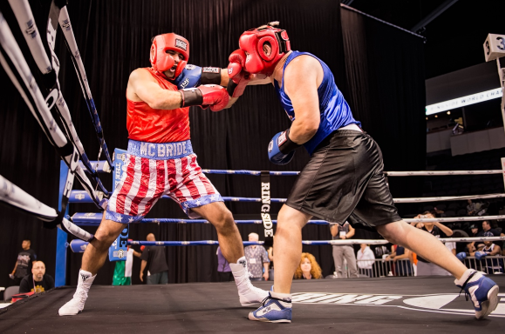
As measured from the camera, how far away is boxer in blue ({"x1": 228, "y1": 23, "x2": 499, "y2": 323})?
1.57 meters

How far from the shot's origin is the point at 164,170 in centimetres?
211

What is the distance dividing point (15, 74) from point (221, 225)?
133 cm

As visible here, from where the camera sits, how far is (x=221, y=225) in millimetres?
2055

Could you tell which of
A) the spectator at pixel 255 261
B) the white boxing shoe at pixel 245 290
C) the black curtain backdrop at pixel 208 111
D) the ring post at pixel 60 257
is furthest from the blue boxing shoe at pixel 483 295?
the black curtain backdrop at pixel 208 111

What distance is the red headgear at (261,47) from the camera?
1727mm

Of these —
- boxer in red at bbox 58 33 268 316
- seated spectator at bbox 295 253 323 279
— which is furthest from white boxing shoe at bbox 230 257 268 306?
seated spectator at bbox 295 253 323 279

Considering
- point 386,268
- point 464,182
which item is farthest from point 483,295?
point 464,182

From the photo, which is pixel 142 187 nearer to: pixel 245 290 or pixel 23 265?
pixel 245 290

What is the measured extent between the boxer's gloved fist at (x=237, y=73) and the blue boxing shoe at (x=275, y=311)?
38.6 inches

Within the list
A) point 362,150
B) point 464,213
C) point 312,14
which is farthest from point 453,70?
point 362,150

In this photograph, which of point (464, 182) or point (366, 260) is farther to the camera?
point (464, 182)

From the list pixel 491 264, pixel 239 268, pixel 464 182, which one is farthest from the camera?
pixel 464 182

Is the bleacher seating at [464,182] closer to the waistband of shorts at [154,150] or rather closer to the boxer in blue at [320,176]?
the boxer in blue at [320,176]

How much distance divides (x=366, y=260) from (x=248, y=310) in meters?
5.90
